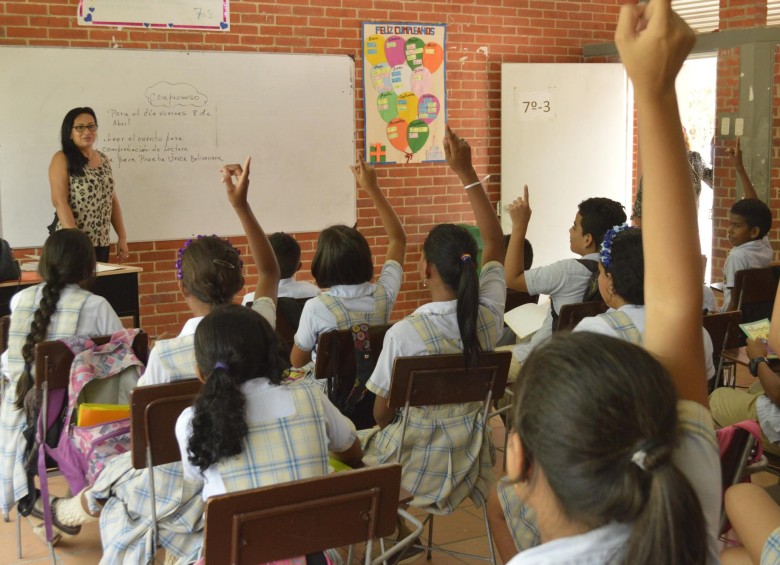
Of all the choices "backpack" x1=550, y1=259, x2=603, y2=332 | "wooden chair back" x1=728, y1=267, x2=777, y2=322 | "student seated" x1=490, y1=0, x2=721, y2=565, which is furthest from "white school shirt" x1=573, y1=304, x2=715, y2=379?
"wooden chair back" x1=728, y1=267, x2=777, y2=322

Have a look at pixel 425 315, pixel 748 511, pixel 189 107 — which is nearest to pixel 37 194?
pixel 189 107

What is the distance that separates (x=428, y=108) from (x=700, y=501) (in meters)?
6.19

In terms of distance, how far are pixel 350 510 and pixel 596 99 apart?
20.3ft

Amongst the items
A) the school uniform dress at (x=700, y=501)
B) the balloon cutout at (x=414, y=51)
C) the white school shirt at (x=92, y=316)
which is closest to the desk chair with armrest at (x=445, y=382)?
the white school shirt at (x=92, y=316)

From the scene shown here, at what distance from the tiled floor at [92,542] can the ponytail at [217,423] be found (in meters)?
1.53

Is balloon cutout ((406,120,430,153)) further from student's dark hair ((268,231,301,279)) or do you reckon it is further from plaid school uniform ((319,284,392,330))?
plaid school uniform ((319,284,392,330))

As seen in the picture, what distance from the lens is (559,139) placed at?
24.0 ft

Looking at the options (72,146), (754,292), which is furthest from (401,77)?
(754,292)

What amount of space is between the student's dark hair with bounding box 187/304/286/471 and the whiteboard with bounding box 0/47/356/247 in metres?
4.17

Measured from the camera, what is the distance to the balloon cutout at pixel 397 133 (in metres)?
6.89

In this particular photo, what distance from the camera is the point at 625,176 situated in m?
7.68

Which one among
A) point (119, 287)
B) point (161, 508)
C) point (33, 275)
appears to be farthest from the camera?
point (119, 287)

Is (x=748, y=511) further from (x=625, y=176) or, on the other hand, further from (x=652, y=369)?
(x=625, y=176)

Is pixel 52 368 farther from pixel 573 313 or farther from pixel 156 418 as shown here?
pixel 573 313
